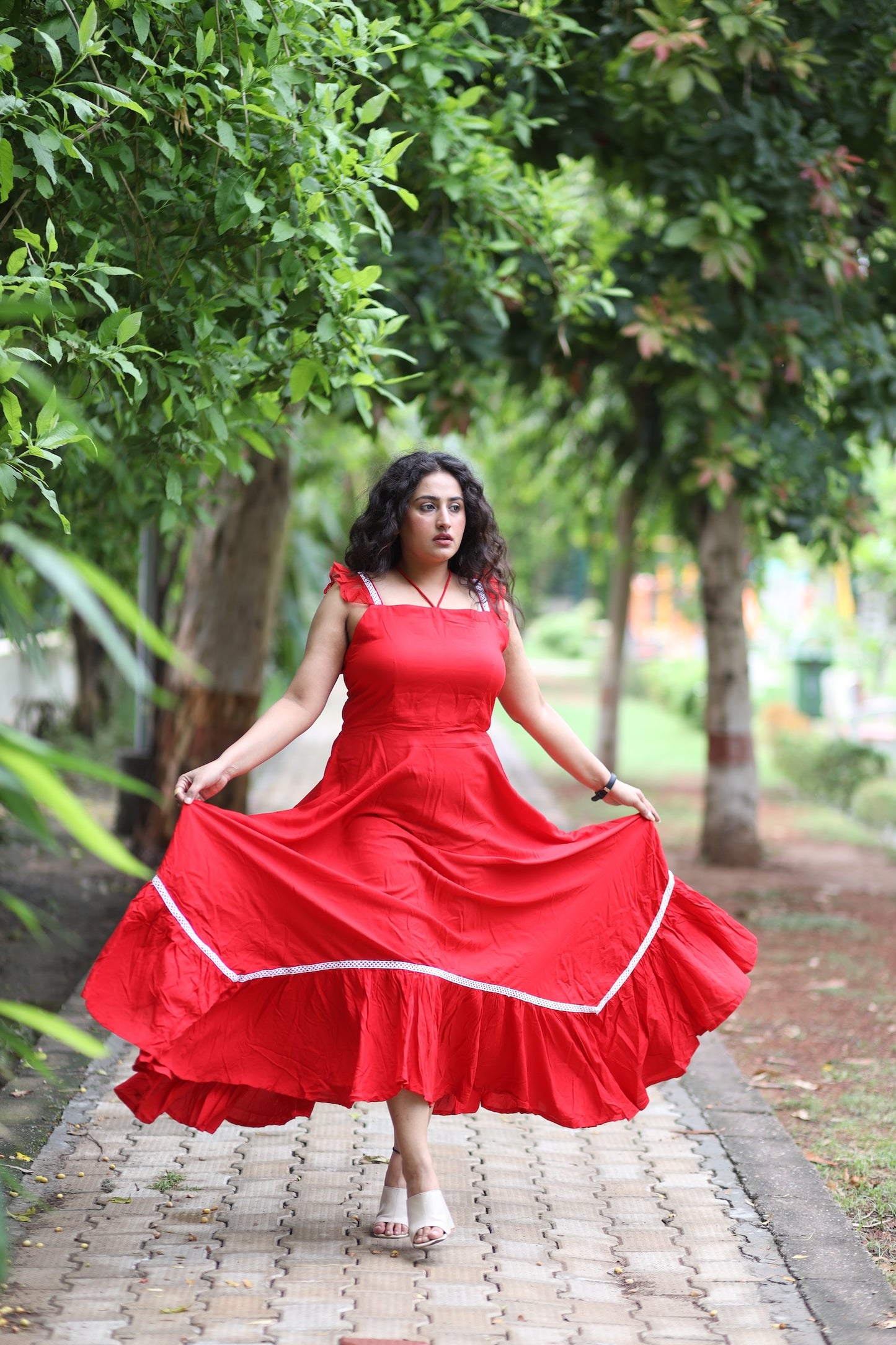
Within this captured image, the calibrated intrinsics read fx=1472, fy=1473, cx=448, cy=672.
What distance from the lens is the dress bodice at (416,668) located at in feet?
13.0

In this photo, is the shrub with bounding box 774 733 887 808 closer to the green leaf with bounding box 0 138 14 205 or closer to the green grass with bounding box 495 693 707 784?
the green grass with bounding box 495 693 707 784

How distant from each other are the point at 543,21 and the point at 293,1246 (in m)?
4.37

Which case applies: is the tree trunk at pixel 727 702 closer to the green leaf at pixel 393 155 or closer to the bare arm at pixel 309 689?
the green leaf at pixel 393 155

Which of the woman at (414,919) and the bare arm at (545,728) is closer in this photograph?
the woman at (414,919)

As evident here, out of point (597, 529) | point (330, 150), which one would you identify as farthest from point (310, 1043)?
point (597, 529)

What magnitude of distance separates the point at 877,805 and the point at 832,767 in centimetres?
216

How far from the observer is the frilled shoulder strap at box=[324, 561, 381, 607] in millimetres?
4066

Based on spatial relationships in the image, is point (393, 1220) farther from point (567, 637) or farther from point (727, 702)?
point (567, 637)

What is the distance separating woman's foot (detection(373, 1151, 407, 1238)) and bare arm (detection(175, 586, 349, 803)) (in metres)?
1.09

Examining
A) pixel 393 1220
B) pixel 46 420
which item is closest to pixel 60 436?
pixel 46 420

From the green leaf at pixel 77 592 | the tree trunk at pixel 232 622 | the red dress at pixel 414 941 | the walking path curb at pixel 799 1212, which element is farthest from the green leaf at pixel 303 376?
the tree trunk at pixel 232 622

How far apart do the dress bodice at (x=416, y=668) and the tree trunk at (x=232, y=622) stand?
4.63 meters

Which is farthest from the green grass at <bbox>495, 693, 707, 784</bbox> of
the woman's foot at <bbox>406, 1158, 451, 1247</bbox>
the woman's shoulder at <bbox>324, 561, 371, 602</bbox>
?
the woman's foot at <bbox>406, 1158, 451, 1247</bbox>

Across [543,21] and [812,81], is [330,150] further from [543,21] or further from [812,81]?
[812,81]
